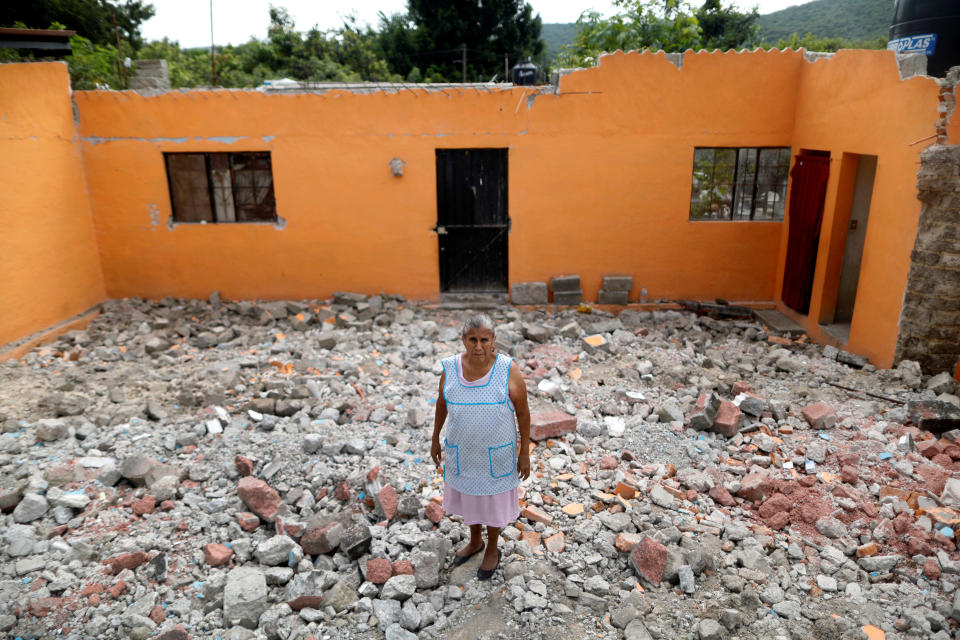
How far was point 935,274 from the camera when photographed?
5.90m

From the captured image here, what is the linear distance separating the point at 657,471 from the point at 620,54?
5.82 m

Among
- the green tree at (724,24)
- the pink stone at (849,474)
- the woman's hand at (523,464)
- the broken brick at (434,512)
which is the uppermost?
the green tree at (724,24)

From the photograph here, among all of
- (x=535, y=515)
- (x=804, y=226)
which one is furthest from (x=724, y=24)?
(x=535, y=515)

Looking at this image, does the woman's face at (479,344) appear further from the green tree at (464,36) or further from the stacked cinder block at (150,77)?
the green tree at (464,36)

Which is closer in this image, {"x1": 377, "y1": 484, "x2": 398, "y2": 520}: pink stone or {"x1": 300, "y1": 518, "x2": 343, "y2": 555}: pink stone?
{"x1": 300, "y1": 518, "x2": 343, "y2": 555}: pink stone

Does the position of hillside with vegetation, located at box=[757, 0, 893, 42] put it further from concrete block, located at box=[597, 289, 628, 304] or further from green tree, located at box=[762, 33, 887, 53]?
concrete block, located at box=[597, 289, 628, 304]

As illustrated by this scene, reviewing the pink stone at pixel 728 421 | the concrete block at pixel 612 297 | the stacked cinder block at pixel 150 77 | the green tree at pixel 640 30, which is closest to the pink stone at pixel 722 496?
the pink stone at pixel 728 421

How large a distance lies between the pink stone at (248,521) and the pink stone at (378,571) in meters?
0.96

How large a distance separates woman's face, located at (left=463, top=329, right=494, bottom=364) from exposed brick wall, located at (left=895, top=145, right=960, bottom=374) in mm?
4939

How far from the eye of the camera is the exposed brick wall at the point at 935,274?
18.6 feet

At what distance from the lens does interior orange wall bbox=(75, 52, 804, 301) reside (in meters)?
8.52

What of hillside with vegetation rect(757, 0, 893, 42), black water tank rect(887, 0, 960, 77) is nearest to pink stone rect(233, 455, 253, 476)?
black water tank rect(887, 0, 960, 77)

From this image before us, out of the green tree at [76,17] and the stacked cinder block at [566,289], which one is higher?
the green tree at [76,17]

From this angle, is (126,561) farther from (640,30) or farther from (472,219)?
(640,30)
